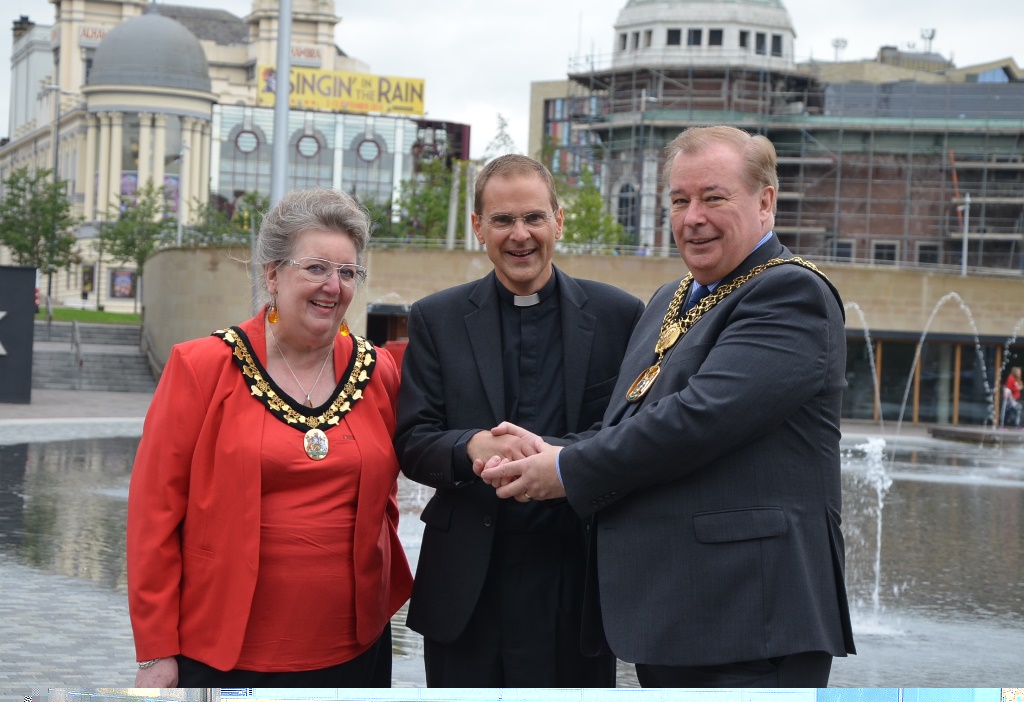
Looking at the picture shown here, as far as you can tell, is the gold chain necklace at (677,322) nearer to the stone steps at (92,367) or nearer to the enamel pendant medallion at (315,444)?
the enamel pendant medallion at (315,444)

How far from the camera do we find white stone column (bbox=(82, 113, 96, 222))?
93.3 m

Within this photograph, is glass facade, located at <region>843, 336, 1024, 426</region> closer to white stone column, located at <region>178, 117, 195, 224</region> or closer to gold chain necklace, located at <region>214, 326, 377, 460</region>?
gold chain necklace, located at <region>214, 326, 377, 460</region>

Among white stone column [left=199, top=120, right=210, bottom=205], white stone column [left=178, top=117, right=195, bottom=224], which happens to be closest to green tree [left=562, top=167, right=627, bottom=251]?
white stone column [left=178, top=117, right=195, bottom=224]

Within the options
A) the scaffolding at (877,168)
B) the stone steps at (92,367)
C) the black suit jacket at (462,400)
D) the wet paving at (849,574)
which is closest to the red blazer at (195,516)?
the black suit jacket at (462,400)

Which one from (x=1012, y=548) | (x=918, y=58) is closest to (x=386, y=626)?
(x=1012, y=548)

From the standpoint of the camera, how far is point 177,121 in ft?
309

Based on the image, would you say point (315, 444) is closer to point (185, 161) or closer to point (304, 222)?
point (304, 222)

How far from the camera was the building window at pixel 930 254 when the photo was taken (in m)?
64.5

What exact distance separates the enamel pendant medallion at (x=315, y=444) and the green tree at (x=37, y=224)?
61.7 meters

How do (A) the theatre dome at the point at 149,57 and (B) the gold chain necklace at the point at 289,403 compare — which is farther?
(A) the theatre dome at the point at 149,57

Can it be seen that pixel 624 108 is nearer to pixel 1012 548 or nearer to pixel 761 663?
pixel 1012 548

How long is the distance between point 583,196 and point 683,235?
174ft

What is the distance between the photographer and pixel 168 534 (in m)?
3.79

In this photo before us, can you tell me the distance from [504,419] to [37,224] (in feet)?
207
